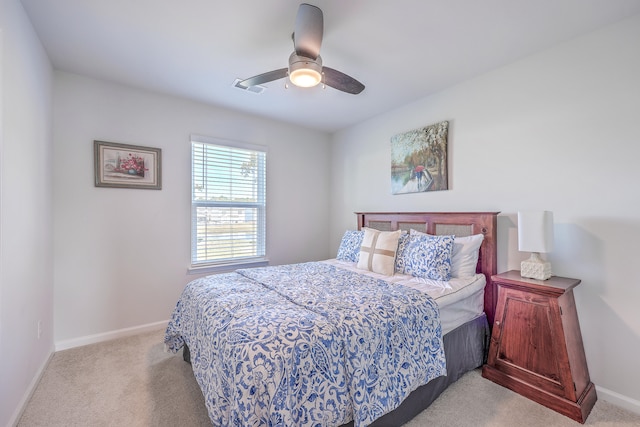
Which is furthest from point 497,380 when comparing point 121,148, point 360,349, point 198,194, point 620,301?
point 121,148

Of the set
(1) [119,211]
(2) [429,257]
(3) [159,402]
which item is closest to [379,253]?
(2) [429,257]

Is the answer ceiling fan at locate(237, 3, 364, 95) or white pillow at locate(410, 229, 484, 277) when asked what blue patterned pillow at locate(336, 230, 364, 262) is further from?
ceiling fan at locate(237, 3, 364, 95)

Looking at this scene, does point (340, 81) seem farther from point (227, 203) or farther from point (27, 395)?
point (27, 395)

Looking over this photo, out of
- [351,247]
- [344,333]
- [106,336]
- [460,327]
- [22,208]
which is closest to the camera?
[344,333]

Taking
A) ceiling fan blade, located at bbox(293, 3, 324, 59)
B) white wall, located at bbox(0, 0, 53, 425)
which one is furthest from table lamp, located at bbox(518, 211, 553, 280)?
white wall, located at bbox(0, 0, 53, 425)

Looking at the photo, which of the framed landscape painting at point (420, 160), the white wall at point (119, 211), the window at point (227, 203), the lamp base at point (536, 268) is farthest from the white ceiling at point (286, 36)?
the lamp base at point (536, 268)

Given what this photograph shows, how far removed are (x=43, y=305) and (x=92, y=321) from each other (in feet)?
1.79

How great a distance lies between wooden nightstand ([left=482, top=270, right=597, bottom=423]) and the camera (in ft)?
5.88

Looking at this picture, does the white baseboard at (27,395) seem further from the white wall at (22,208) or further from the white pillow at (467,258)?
the white pillow at (467,258)

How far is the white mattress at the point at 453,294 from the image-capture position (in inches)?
78.4

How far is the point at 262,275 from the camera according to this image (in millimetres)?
2420

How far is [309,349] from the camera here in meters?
1.26

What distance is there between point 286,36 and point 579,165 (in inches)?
92.9

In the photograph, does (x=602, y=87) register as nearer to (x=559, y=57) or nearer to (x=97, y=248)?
(x=559, y=57)
